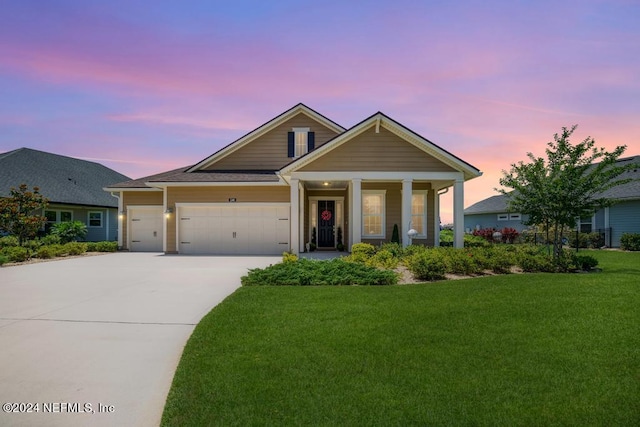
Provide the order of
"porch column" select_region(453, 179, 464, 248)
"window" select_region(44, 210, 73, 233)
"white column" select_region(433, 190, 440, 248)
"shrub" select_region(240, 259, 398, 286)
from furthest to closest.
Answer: "window" select_region(44, 210, 73, 233) < "white column" select_region(433, 190, 440, 248) < "porch column" select_region(453, 179, 464, 248) < "shrub" select_region(240, 259, 398, 286)

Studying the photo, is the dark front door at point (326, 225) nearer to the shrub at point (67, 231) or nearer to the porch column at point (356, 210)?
the porch column at point (356, 210)

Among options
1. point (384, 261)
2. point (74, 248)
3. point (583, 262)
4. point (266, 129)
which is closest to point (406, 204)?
point (384, 261)

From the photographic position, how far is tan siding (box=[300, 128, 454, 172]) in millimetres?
14312

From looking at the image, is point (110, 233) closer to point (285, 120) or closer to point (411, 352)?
point (285, 120)

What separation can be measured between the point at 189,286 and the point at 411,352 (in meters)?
6.25

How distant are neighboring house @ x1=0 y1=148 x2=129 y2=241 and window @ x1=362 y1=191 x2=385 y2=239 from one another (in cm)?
1885

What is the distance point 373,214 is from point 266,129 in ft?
24.6

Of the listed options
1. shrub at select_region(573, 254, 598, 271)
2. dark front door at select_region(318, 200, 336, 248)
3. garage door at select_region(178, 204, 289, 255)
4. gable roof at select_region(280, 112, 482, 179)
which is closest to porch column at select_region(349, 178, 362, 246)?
gable roof at select_region(280, 112, 482, 179)

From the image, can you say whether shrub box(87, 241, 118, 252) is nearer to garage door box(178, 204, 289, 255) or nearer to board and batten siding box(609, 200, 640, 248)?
garage door box(178, 204, 289, 255)

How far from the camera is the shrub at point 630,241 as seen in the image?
18891 mm

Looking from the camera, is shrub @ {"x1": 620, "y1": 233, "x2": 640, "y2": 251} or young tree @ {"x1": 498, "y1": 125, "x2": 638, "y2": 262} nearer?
young tree @ {"x1": 498, "y1": 125, "x2": 638, "y2": 262}

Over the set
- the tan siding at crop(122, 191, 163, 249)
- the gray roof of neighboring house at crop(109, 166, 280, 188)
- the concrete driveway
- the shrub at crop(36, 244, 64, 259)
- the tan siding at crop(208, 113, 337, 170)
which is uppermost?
the tan siding at crop(208, 113, 337, 170)

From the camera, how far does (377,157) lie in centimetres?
1436

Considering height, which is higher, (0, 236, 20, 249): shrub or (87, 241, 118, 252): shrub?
(0, 236, 20, 249): shrub
